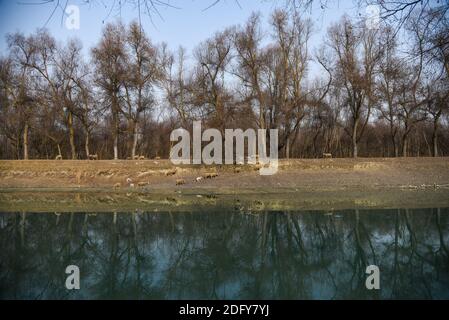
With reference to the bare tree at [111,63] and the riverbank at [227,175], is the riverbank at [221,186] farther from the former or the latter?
the bare tree at [111,63]

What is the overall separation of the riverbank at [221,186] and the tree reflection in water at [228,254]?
3.03m

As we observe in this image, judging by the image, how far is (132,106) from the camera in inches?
1511

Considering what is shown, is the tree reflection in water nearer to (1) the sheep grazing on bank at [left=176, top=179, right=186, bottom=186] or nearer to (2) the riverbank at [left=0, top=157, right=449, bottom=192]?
(2) the riverbank at [left=0, top=157, right=449, bottom=192]

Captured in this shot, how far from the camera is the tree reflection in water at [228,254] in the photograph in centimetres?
759

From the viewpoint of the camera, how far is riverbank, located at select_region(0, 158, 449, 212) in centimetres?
1922

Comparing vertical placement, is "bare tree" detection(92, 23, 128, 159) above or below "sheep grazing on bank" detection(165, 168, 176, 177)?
above

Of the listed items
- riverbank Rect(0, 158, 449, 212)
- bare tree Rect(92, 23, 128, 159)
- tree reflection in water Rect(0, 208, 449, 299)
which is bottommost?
tree reflection in water Rect(0, 208, 449, 299)

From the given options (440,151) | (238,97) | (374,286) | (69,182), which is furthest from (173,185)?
(440,151)

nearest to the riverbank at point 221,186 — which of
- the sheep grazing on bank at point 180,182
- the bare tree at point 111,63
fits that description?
the sheep grazing on bank at point 180,182

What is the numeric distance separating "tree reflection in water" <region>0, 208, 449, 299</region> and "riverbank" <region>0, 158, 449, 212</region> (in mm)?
3026

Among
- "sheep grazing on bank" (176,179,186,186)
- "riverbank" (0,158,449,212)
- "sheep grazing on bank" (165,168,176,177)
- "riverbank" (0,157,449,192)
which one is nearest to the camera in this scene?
"riverbank" (0,158,449,212)

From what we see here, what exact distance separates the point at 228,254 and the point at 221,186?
1637 centimetres

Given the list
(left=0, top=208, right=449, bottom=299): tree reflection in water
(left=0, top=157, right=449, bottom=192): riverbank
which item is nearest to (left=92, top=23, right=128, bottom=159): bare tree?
(left=0, top=157, right=449, bottom=192): riverbank
